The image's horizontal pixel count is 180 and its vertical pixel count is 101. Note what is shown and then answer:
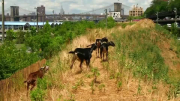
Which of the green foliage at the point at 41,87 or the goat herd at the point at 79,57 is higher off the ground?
the goat herd at the point at 79,57

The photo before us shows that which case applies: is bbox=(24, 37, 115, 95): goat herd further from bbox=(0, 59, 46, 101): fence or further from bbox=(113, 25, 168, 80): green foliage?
bbox=(113, 25, 168, 80): green foliage

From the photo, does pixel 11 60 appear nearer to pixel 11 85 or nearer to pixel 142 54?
pixel 11 85

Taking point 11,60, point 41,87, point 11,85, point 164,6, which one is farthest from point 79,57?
point 164,6

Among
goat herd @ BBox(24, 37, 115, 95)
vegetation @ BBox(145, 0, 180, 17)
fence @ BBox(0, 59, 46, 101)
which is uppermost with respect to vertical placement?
vegetation @ BBox(145, 0, 180, 17)

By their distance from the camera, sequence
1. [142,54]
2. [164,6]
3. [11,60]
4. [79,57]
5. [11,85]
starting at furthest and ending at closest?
[164,6]
[142,54]
[11,60]
[79,57]
[11,85]


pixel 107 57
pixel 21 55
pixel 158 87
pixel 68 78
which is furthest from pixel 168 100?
pixel 21 55

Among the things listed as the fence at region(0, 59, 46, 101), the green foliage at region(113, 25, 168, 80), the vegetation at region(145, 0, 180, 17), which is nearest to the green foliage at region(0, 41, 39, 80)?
the fence at region(0, 59, 46, 101)

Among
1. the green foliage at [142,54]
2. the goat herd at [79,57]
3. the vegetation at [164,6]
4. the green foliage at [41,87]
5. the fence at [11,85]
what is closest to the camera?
the green foliage at [41,87]

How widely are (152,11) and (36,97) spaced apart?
119 metres

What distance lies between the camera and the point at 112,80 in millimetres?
9547

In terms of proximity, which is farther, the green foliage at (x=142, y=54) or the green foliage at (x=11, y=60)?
the green foliage at (x=11, y=60)

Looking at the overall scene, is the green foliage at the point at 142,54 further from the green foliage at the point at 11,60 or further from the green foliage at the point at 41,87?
the green foliage at the point at 11,60

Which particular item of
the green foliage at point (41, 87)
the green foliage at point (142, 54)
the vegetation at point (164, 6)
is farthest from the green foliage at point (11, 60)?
the vegetation at point (164, 6)

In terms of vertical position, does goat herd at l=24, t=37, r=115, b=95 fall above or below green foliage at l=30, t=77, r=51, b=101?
above
